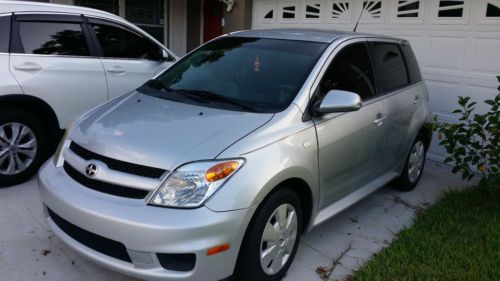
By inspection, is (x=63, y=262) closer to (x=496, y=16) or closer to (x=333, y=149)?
(x=333, y=149)

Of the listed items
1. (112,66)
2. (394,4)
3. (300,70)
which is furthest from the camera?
(394,4)

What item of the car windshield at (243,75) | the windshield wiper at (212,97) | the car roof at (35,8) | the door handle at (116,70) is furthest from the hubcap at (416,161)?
the car roof at (35,8)

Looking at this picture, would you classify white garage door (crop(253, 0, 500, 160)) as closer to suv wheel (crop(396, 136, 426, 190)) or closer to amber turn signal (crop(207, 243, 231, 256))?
suv wheel (crop(396, 136, 426, 190))

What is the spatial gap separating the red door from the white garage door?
3.69 meters

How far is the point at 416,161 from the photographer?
5.17 meters

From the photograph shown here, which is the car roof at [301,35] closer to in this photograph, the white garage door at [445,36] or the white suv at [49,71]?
the white suv at [49,71]

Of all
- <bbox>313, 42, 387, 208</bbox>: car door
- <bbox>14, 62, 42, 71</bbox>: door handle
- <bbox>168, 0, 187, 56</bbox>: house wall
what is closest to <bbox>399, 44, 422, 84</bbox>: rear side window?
<bbox>313, 42, 387, 208</bbox>: car door

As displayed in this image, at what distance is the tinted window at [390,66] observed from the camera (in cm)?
436

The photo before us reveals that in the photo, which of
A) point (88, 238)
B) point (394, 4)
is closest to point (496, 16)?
point (394, 4)

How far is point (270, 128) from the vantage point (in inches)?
117

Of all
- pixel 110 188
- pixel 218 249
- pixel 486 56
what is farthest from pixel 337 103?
pixel 486 56

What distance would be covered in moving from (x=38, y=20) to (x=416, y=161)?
13.7ft

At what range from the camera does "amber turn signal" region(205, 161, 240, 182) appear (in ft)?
8.63

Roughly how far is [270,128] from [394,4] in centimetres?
467
